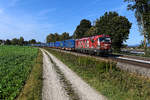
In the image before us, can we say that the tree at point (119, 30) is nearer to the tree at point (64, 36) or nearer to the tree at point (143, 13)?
the tree at point (143, 13)

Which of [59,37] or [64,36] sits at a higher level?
[64,36]

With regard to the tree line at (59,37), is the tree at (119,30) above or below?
below

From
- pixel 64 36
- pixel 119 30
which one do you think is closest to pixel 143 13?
pixel 119 30

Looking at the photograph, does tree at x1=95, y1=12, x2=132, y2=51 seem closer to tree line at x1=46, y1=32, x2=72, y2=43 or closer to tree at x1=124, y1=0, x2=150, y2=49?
tree at x1=124, y1=0, x2=150, y2=49

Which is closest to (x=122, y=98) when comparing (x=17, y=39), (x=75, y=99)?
(x=75, y=99)

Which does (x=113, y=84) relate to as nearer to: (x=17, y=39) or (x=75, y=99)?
(x=75, y=99)

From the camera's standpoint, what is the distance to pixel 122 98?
20.6 feet

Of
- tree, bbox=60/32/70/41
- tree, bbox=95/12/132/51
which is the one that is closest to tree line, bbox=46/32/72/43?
tree, bbox=60/32/70/41

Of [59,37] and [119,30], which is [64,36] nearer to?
[59,37]

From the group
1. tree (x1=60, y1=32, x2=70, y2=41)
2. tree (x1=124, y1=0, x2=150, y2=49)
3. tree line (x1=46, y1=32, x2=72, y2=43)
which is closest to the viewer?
tree (x1=124, y1=0, x2=150, y2=49)

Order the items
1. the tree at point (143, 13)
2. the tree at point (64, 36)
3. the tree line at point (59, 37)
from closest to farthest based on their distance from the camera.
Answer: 1. the tree at point (143, 13)
2. the tree at point (64, 36)
3. the tree line at point (59, 37)

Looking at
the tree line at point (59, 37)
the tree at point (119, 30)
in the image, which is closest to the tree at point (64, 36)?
the tree line at point (59, 37)

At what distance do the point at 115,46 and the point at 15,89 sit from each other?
3287 cm

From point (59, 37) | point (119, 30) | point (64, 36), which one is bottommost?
point (119, 30)
